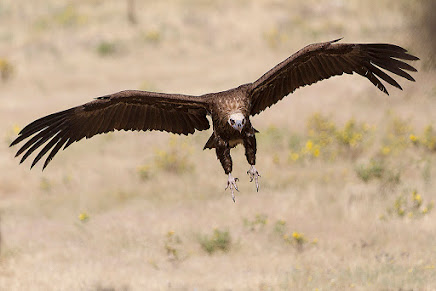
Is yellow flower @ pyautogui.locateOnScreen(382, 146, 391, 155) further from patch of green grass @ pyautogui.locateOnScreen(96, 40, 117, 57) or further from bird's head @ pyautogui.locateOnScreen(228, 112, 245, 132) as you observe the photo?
patch of green grass @ pyautogui.locateOnScreen(96, 40, 117, 57)

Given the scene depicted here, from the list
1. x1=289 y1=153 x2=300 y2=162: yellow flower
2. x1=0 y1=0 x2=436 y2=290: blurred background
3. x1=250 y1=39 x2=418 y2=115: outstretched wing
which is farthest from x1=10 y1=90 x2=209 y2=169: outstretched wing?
x1=289 y1=153 x2=300 y2=162: yellow flower

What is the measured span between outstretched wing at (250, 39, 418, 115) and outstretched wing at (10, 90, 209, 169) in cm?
76

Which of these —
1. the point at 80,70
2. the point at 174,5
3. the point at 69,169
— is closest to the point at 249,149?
the point at 69,169

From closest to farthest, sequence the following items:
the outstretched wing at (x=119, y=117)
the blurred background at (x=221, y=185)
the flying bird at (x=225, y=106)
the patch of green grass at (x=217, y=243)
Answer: the flying bird at (x=225, y=106)
the outstretched wing at (x=119, y=117)
the blurred background at (x=221, y=185)
the patch of green grass at (x=217, y=243)

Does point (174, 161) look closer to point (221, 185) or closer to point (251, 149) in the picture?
point (221, 185)

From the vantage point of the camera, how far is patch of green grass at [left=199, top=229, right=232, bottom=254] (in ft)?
35.7

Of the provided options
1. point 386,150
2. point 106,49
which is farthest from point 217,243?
point 106,49

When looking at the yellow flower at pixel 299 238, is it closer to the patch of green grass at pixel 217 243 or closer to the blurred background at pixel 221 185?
the blurred background at pixel 221 185

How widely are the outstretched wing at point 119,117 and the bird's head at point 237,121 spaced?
57 cm

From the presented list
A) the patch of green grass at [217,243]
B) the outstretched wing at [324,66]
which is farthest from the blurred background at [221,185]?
the outstretched wing at [324,66]

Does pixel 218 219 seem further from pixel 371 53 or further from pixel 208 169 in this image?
pixel 371 53

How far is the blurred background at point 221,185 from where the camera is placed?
396 inches

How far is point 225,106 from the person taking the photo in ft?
24.9

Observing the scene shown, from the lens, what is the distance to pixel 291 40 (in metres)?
28.6
